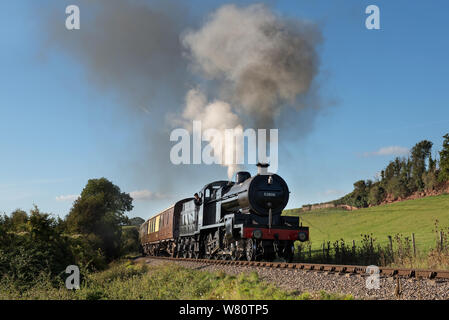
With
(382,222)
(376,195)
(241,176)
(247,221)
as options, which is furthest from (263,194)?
(376,195)

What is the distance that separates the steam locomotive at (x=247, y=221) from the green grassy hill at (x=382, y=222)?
50.6 feet

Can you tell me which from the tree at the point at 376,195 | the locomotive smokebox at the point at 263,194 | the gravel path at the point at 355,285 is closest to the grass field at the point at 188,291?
the gravel path at the point at 355,285

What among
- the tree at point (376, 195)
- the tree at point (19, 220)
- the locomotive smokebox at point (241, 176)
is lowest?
the tree at point (19, 220)

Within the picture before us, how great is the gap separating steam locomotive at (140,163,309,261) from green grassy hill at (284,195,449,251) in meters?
15.4

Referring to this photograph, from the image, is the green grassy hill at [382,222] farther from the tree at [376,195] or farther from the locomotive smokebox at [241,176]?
the locomotive smokebox at [241,176]

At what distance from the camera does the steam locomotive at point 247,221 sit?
15.0 m

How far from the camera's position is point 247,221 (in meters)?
14.9

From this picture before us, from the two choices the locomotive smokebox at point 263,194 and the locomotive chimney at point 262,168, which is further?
the locomotive chimney at point 262,168

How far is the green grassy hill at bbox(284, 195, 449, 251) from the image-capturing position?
35594 millimetres

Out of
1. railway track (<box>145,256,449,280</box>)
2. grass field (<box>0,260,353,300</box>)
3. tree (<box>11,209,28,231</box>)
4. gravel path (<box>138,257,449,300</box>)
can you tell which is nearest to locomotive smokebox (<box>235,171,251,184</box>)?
railway track (<box>145,256,449,280</box>)

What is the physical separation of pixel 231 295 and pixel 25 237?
11.9m

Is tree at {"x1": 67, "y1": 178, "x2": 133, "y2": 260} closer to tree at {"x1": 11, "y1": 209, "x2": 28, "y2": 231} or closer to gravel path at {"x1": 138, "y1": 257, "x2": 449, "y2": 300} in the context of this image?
tree at {"x1": 11, "y1": 209, "x2": 28, "y2": 231}

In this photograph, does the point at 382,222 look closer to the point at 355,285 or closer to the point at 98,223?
the point at 98,223
